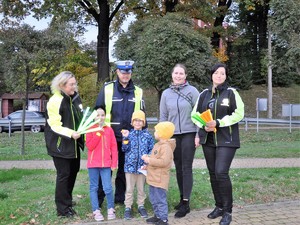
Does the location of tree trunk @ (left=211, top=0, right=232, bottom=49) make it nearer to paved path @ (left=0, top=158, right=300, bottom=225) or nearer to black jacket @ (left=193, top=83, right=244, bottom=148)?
paved path @ (left=0, top=158, right=300, bottom=225)

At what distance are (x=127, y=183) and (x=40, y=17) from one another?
65.2 ft

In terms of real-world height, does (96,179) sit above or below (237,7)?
below

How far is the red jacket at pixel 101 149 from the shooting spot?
17.9ft

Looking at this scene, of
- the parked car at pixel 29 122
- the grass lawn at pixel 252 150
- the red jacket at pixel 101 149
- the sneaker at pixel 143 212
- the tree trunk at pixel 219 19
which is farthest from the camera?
the tree trunk at pixel 219 19

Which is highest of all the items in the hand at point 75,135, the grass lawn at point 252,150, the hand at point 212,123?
the hand at point 212,123

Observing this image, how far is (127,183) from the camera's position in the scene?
5.60m

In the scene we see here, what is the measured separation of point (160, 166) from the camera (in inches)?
202

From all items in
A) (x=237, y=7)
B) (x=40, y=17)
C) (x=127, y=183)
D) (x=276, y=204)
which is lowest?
(x=276, y=204)

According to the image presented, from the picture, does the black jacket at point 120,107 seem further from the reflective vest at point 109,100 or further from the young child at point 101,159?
the young child at point 101,159

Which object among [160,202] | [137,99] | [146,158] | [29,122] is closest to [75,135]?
[146,158]

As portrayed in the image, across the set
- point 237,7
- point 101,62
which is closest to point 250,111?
point 237,7

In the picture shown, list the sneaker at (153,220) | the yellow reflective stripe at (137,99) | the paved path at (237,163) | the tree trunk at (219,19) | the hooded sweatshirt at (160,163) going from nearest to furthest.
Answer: the hooded sweatshirt at (160,163) < the sneaker at (153,220) < the yellow reflective stripe at (137,99) < the paved path at (237,163) < the tree trunk at (219,19)

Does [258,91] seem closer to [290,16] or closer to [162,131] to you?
[290,16]

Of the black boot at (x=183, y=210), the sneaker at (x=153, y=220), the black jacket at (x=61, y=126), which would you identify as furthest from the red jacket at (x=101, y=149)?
the black boot at (x=183, y=210)
